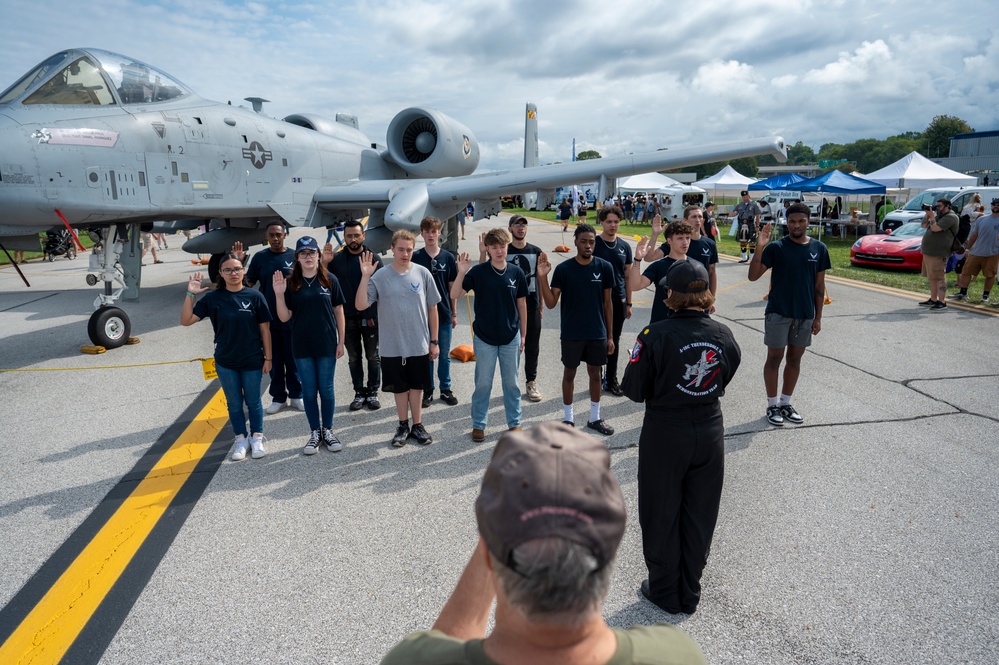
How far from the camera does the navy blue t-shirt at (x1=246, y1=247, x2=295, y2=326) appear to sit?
585 cm

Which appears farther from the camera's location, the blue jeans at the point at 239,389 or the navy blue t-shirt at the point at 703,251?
the navy blue t-shirt at the point at 703,251

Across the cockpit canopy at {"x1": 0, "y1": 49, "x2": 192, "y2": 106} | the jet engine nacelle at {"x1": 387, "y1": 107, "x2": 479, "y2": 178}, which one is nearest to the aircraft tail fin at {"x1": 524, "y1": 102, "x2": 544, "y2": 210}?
the jet engine nacelle at {"x1": 387, "y1": 107, "x2": 479, "y2": 178}

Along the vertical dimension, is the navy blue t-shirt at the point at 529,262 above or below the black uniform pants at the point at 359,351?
above

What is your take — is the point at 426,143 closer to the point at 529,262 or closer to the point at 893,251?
the point at 529,262

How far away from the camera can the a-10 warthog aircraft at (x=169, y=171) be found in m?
7.23

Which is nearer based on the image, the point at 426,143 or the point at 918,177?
the point at 426,143

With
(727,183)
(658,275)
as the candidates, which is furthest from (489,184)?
(727,183)

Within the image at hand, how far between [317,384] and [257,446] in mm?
716

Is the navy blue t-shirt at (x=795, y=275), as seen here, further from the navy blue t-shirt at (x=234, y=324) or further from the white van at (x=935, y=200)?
the white van at (x=935, y=200)

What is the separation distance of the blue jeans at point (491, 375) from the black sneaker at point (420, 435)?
43 centimetres

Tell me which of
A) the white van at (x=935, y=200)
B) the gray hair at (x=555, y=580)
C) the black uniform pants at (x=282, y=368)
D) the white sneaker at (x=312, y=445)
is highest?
the white van at (x=935, y=200)

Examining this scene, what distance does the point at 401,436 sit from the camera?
5055 mm

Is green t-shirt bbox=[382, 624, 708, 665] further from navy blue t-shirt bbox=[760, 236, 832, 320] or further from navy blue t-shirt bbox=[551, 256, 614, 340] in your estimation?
navy blue t-shirt bbox=[760, 236, 832, 320]

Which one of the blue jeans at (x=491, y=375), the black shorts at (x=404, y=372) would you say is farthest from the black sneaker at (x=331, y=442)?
the blue jeans at (x=491, y=375)
